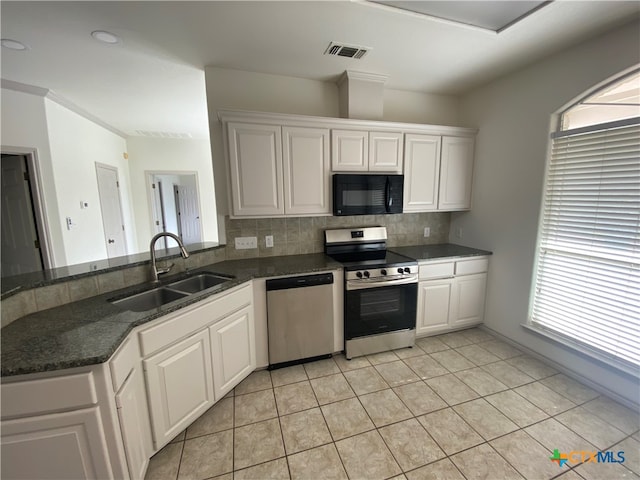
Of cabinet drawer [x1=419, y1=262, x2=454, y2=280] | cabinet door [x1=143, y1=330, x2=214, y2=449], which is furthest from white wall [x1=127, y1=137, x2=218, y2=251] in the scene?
cabinet drawer [x1=419, y1=262, x2=454, y2=280]

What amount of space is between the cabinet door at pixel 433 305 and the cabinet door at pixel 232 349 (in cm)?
170

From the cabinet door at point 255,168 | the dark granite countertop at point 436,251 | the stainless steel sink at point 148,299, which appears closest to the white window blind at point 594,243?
the dark granite countertop at point 436,251

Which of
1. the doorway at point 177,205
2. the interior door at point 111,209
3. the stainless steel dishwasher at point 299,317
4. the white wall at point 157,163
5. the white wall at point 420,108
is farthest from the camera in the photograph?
the doorway at point 177,205

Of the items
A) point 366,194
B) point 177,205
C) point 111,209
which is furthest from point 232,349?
point 177,205

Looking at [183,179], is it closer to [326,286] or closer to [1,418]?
[326,286]

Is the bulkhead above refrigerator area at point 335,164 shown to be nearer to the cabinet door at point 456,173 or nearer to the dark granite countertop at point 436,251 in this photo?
the cabinet door at point 456,173

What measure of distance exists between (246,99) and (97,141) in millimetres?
3187

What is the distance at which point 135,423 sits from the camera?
136 cm

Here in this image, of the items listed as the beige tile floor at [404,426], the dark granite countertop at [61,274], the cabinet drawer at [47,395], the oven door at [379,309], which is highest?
the dark granite countertop at [61,274]

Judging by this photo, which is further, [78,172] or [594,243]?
[78,172]

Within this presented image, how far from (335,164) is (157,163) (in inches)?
180

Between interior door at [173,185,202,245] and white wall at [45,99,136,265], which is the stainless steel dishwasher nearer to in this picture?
white wall at [45,99,136,265]

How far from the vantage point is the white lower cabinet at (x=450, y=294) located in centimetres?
274

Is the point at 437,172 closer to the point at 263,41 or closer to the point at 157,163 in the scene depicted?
the point at 263,41
